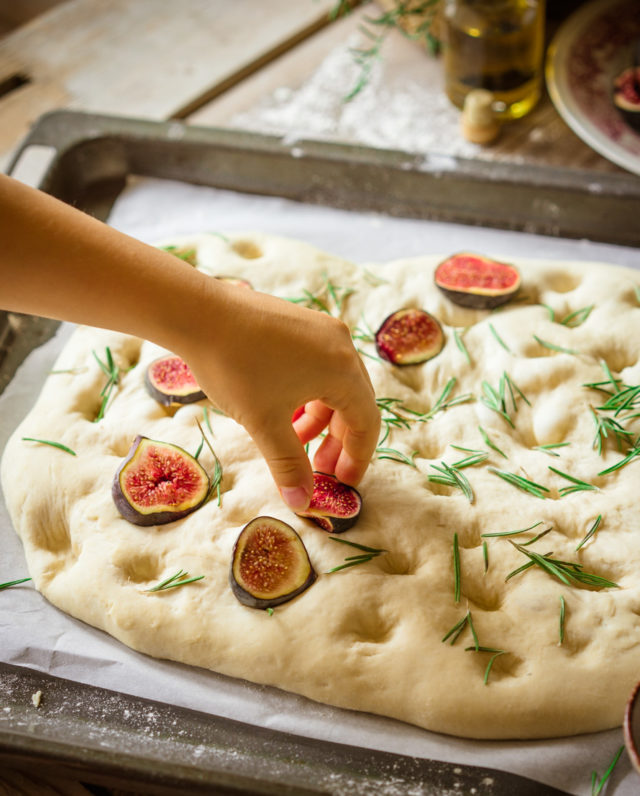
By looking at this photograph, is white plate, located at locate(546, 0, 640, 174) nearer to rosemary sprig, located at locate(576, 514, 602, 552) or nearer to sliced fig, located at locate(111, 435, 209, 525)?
rosemary sprig, located at locate(576, 514, 602, 552)

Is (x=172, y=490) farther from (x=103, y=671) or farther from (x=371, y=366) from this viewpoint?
(x=371, y=366)

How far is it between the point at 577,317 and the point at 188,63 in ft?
7.97

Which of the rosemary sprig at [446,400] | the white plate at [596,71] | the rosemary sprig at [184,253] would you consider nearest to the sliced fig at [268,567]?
the rosemary sprig at [446,400]

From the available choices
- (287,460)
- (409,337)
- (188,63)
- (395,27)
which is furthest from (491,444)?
(188,63)

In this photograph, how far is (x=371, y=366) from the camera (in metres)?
2.18

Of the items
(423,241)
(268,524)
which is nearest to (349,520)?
(268,524)

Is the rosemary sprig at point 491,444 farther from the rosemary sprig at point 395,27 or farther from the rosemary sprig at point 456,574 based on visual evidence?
the rosemary sprig at point 395,27

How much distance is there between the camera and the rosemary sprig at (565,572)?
1771 mm

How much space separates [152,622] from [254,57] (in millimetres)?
2844

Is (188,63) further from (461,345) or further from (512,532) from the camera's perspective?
(512,532)

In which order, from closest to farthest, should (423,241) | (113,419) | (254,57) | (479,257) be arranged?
(113,419) < (479,257) < (423,241) < (254,57)

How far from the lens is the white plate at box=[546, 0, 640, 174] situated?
9.54ft

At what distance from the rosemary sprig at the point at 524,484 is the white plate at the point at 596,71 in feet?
4.87

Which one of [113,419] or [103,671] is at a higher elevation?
[113,419]
